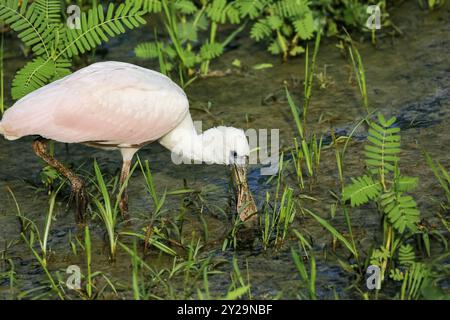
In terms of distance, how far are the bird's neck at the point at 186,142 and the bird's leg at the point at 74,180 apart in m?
0.68

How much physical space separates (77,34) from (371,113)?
214cm

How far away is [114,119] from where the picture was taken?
6574 millimetres

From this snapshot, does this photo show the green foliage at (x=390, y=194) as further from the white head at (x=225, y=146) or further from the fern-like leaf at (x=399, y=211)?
the white head at (x=225, y=146)

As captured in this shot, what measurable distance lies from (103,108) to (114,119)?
11 centimetres

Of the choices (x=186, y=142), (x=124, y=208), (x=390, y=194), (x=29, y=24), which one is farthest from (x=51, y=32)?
(x=390, y=194)

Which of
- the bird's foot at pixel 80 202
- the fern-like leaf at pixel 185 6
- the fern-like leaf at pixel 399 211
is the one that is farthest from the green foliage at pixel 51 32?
the fern-like leaf at pixel 399 211

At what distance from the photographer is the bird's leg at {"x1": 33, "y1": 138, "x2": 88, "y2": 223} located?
253 inches

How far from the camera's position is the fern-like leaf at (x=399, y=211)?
5.36 meters

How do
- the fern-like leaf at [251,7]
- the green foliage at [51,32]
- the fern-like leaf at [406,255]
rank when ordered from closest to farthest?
the fern-like leaf at [406,255], the green foliage at [51,32], the fern-like leaf at [251,7]

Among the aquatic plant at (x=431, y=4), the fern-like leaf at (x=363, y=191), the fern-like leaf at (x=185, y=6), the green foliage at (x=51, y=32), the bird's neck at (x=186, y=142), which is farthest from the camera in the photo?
the aquatic plant at (x=431, y=4)

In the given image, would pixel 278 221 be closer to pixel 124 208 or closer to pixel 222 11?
pixel 124 208

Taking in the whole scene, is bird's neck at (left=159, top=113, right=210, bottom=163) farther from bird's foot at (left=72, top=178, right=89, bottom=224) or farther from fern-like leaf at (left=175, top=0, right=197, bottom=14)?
fern-like leaf at (left=175, top=0, right=197, bottom=14)

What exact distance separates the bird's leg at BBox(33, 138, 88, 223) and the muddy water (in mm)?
116
